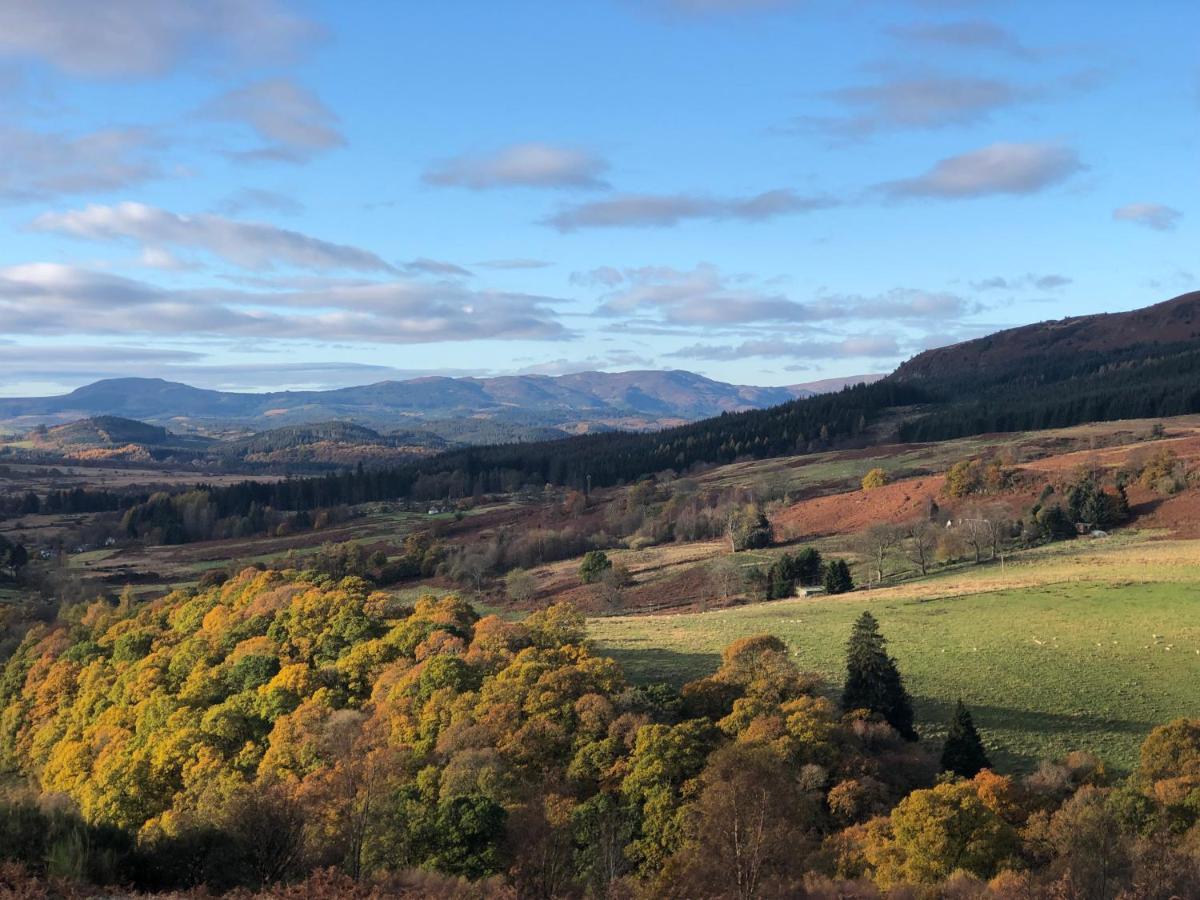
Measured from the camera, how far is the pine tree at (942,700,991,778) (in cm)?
3022

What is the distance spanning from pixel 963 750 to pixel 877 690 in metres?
4.66

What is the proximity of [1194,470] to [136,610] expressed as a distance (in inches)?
3792

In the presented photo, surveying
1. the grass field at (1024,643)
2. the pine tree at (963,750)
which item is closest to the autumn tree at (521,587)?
the grass field at (1024,643)

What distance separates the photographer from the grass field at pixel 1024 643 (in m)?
35.6

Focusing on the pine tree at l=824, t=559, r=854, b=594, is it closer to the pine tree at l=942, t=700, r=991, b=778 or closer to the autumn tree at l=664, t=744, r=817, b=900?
the pine tree at l=942, t=700, r=991, b=778

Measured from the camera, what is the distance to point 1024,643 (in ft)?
150

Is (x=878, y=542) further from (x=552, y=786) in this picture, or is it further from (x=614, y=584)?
(x=552, y=786)

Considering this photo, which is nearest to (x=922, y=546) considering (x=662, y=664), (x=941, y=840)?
(x=662, y=664)

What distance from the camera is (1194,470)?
87.4 metres

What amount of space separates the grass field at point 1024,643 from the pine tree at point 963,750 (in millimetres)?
2364

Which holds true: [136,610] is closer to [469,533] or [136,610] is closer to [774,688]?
[774,688]

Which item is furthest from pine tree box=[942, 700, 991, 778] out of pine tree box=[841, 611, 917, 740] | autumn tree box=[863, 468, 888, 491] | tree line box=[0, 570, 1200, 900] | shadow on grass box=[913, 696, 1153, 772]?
autumn tree box=[863, 468, 888, 491]

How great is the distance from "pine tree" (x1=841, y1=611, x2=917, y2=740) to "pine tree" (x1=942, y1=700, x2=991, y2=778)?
3.46m

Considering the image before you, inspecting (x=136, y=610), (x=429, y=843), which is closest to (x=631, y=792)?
(x=429, y=843)
